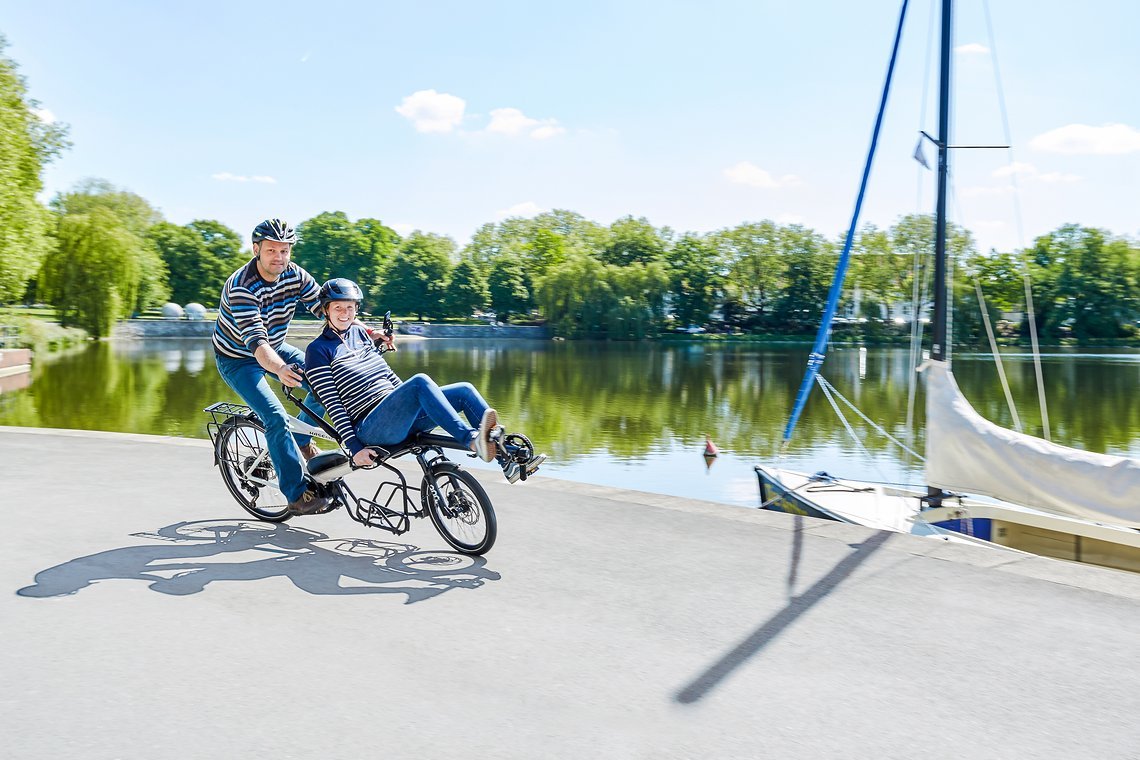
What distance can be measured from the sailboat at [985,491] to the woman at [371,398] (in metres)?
5.05

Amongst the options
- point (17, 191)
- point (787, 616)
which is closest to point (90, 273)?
point (17, 191)

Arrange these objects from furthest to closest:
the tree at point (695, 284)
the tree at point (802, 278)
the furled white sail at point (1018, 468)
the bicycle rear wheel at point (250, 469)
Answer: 1. the tree at point (695, 284)
2. the tree at point (802, 278)
3. the furled white sail at point (1018, 468)
4. the bicycle rear wheel at point (250, 469)

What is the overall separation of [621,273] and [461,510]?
267 ft

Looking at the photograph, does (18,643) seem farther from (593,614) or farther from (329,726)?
(593,614)

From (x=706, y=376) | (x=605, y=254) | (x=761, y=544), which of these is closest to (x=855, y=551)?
(x=761, y=544)

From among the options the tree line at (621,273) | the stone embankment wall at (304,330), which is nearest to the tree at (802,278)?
the tree line at (621,273)

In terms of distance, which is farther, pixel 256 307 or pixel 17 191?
pixel 17 191

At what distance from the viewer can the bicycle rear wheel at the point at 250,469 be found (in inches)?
253

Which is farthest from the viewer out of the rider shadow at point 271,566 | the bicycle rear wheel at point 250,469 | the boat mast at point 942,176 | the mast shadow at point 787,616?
the boat mast at point 942,176

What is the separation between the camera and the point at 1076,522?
394 inches

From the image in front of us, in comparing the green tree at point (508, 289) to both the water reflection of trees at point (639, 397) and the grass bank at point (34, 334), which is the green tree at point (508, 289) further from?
the grass bank at point (34, 334)

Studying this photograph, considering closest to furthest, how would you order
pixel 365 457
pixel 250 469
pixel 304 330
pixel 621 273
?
pixel 365 457 < pixel 250 469 < pixel 304 330 < pixel 621 273

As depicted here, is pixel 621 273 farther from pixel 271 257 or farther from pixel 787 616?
pixel 787 616

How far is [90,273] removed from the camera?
186 ft
